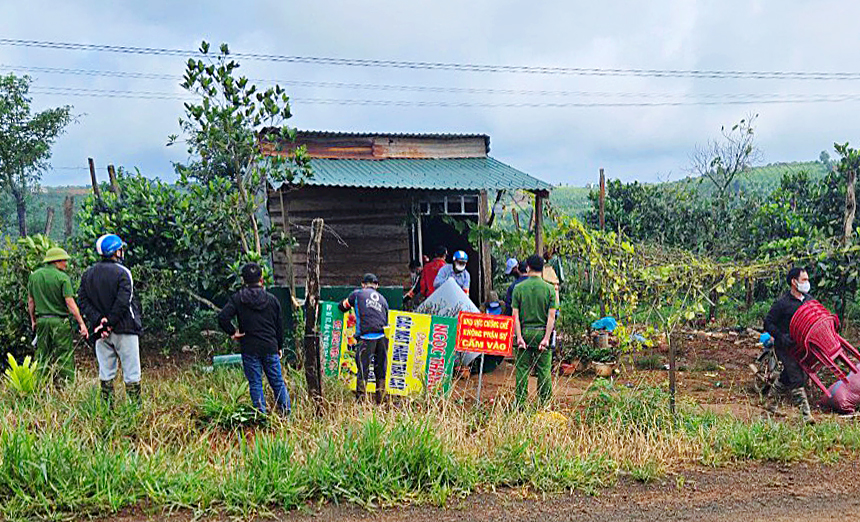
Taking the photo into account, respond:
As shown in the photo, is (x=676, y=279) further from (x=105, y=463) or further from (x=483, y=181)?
(x=105, y=463)

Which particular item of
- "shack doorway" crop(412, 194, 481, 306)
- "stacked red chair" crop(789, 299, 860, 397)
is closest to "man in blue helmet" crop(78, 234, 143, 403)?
"shack doorway" crop(412, 194, 481, 306)

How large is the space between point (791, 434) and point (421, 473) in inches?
140

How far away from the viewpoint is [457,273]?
31.5ft

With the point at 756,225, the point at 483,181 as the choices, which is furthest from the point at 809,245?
the point at 483,181

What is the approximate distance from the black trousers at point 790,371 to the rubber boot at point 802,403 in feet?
0.21

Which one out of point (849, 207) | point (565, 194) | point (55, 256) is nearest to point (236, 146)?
point (55, 256)

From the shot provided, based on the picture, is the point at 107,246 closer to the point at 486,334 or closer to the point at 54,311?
the point at 54,311

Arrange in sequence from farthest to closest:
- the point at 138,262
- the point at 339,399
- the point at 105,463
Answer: the point at 138,262 → the point at 339,399 → the point at 105,463

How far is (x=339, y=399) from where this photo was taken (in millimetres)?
7008

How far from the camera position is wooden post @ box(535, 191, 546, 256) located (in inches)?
420

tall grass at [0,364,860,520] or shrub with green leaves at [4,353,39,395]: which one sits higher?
shrub with green leaves at [4,353,39,395]

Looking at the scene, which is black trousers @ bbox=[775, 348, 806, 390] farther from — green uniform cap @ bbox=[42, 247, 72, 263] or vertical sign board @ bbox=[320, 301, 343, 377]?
green uniform cap @ bbox=[42, 247, 72, 263]

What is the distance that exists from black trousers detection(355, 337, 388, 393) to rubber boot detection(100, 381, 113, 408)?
2.34 metres

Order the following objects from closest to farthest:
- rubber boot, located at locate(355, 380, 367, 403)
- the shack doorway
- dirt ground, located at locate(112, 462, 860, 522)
A: dirt ground, located at locate(112, 462, 860, 522), rubber boot, located at locate(355, 380, 367, 403), the shack doorway
